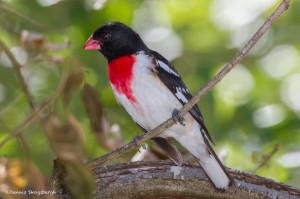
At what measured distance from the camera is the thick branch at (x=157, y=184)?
3.20 m

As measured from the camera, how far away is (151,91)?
12.6 ft

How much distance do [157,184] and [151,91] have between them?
2.42 ft

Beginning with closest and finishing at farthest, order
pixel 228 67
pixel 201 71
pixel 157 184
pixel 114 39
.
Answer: pixel 228 67, pixel 157 184, pixel 114 39, pixel 201 71

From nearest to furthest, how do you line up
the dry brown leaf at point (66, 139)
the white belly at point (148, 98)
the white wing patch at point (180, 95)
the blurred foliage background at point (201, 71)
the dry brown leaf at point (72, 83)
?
the dry brown leaf at point (66, 139) < the dry brown leaf at point (72, 83) < the white belly at point (148, 98) < the white wing patch at point (180, 95) < the blurred foliage background at point (201, 71)

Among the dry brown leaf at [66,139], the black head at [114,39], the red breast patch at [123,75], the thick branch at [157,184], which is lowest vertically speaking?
the thick branch at [157,184]

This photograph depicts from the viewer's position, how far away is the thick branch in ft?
10.5

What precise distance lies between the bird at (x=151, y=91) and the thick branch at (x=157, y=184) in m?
0.29

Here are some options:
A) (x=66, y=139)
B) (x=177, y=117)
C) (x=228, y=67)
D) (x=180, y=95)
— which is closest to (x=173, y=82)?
(x=180, y=95)

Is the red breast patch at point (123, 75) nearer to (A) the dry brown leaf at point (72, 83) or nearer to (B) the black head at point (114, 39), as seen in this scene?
(B) the black head at point (114, 39)

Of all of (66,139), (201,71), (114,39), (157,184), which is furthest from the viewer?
(201,71)

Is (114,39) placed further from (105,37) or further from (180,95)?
(180,95)

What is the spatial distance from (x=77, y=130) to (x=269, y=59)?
3291mm

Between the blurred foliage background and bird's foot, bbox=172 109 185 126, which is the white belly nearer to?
bird's foot, bbox=172 109 185 126

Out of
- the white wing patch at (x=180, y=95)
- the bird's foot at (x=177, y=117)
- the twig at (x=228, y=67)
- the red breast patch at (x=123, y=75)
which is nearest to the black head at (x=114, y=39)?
the red breast patch at (x=123, y=75)
